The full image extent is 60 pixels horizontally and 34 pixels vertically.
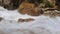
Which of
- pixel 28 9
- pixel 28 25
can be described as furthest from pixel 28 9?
pixel 28 25

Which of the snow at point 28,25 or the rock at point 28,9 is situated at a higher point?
the rock at point 28,9

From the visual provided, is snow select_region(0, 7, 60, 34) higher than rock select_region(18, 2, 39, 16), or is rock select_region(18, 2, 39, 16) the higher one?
rock select_region(18, 2, 39, 16)

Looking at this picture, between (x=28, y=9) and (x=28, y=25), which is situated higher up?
(x=28, y=9)

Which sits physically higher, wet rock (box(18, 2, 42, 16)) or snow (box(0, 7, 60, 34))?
wet rock (box(18, 2, 42, 16))

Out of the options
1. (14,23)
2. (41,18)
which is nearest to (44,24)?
(41,18)

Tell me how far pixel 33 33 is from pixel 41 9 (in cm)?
23

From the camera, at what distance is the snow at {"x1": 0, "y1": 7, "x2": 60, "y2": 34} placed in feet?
4.49

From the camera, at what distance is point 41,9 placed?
140cm

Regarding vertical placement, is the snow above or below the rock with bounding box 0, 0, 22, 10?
below

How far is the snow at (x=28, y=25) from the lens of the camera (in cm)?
137

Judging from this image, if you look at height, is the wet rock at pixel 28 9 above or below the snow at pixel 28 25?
above

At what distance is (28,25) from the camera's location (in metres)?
1.39

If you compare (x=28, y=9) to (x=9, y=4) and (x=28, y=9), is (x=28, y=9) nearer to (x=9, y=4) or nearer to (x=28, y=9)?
(x=28, y=9)

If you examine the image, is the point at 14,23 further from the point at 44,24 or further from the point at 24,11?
the point at 44,24
